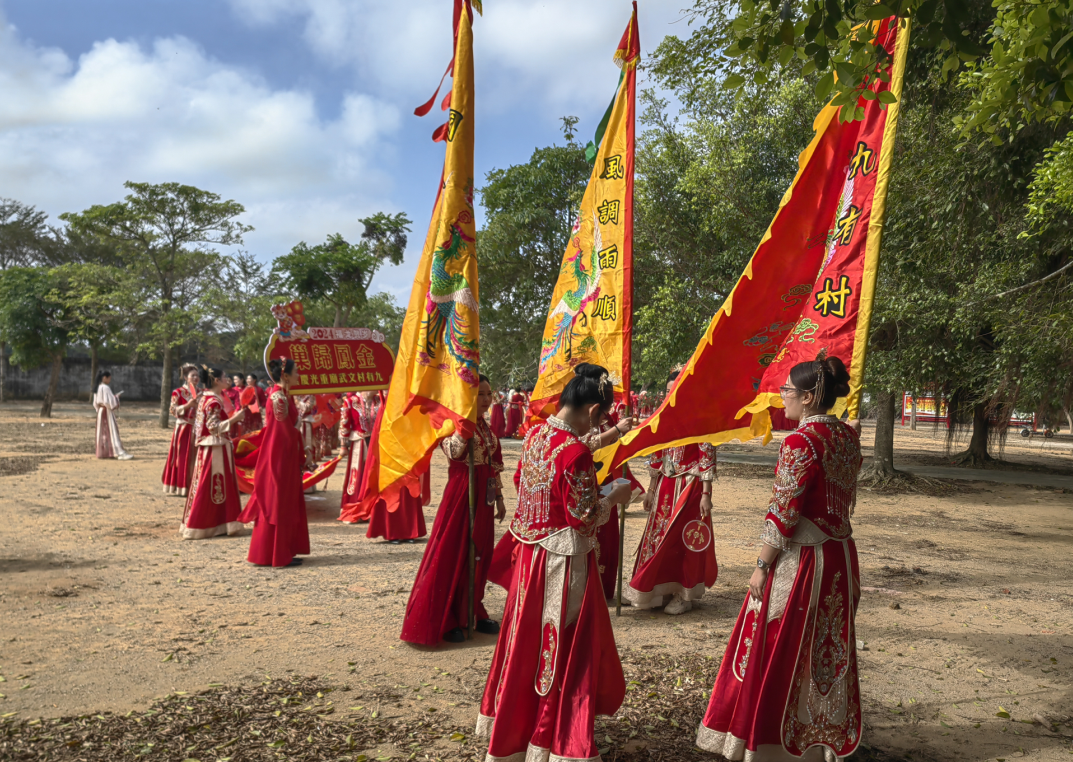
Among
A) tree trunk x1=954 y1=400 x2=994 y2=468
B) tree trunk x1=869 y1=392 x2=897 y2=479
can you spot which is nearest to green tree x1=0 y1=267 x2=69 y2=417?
tree trunk x1=869 y1=392 x2=897 y2=479

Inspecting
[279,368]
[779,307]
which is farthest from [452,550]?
[279,368]

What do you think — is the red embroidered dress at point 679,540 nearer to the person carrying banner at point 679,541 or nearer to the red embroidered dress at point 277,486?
the person carrying banner at point 679,541

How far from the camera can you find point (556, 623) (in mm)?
2980

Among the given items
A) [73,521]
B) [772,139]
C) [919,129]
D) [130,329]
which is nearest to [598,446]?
[73,521]

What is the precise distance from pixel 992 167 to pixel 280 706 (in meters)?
9.09

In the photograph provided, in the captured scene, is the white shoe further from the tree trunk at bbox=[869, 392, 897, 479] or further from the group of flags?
the tree trunk at bbox=[869, 392, 897, 479]

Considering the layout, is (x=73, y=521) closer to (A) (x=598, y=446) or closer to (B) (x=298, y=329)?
(B) (x=298, y=329)

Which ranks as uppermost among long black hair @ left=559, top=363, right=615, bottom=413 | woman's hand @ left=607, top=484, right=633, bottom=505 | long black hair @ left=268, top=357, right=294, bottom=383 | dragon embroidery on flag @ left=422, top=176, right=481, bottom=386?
dragon embroidery on flag @ left=422, top=176, right=481, bottom=386

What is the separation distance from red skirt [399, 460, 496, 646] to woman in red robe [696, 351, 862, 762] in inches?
82.0

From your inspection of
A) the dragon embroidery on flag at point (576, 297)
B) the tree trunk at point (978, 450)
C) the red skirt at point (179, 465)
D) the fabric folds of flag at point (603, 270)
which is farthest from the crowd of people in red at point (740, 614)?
the tree trunk at point (978, 450)

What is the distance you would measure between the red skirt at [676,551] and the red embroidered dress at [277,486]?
335cm

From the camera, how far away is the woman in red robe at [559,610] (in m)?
2.92

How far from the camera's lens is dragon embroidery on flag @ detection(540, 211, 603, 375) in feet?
18.6

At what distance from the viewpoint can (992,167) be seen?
323 inches
